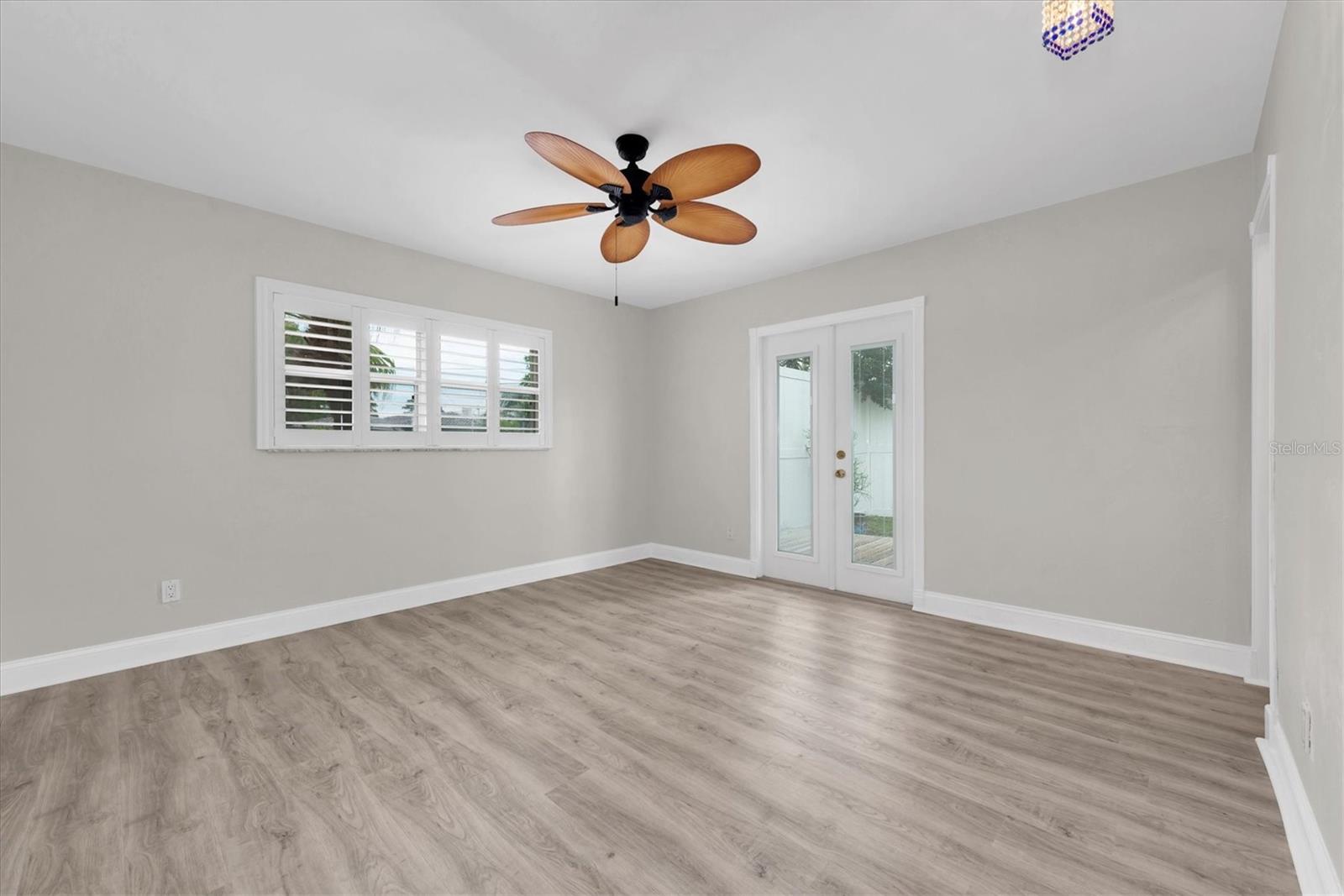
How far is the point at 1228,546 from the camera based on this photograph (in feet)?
9.75

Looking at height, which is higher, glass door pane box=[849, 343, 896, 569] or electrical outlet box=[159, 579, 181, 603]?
glass door pane box=[849, 343, 896, 569]

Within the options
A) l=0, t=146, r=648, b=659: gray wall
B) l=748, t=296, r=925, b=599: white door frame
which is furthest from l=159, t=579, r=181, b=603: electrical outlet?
l=748, t=296, r=925, b=599: white door frame

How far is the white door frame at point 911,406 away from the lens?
162 inches

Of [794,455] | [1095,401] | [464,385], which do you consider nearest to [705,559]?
[794,455]

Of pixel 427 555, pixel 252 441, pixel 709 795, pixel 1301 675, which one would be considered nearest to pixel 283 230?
pixel 252 441

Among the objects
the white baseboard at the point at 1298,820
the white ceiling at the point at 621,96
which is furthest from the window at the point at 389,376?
the white baseboard at the point at 1298,820

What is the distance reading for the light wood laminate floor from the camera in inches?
63.7

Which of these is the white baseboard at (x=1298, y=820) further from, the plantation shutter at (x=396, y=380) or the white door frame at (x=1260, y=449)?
the plantation shutter at (x=396, y=380)

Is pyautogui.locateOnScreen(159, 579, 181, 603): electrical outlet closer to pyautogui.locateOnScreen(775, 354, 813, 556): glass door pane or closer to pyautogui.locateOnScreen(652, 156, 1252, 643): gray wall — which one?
pyautogui.locateOnScreen(775, 354, 813, 556): glass door pane

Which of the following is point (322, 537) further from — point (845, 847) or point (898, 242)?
point (898, 242)

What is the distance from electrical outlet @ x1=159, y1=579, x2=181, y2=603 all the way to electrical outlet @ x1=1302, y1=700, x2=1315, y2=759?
4.94 metres

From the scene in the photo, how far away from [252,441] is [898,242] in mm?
4574

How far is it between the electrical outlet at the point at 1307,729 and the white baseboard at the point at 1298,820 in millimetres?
126

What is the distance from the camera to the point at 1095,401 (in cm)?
338
